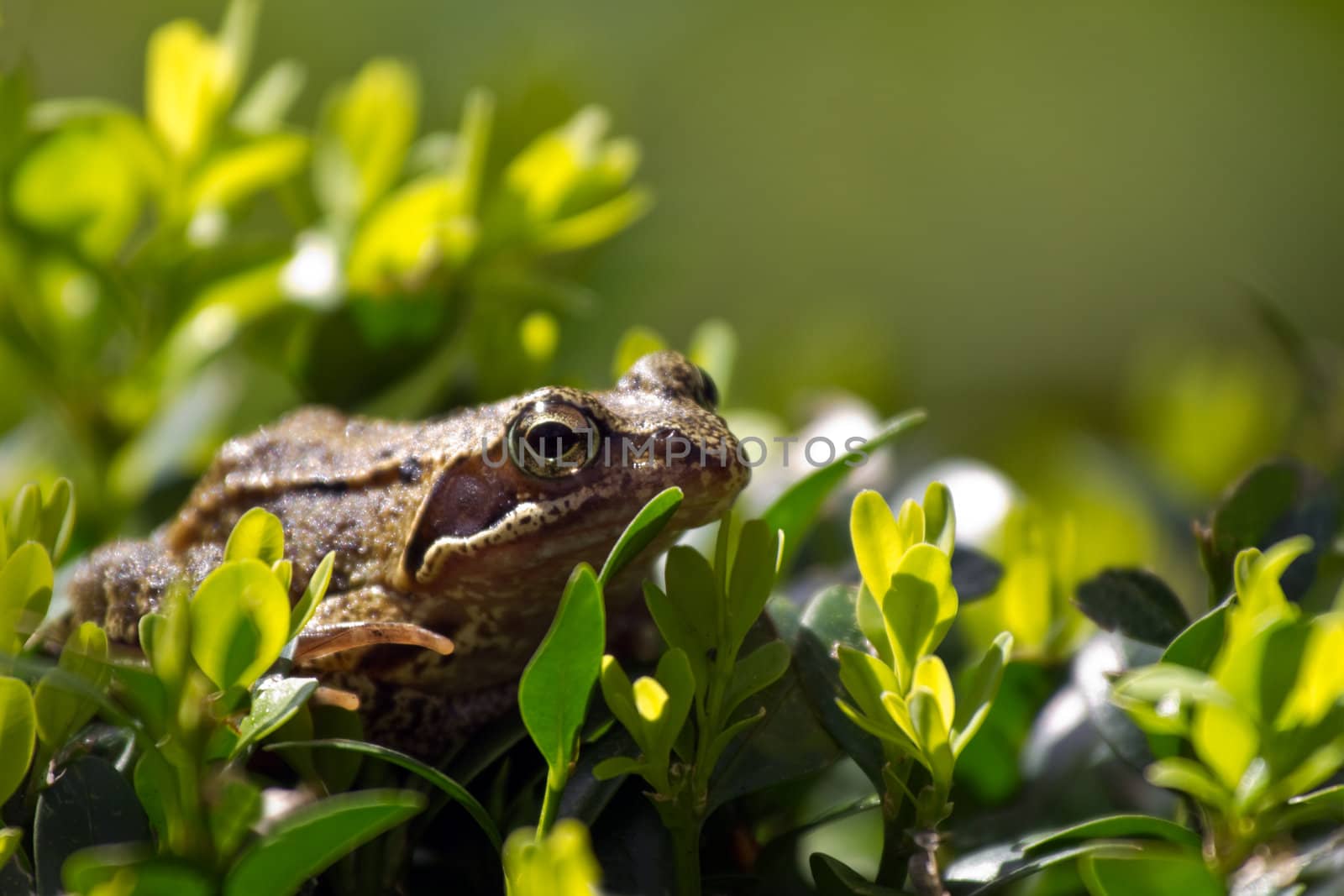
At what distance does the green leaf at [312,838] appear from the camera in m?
0.68

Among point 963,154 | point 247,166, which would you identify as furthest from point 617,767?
point 963,154

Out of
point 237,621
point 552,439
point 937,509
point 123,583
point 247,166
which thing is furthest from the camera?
point 247,166

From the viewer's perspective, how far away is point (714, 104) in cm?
545

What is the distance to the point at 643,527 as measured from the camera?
850 millimetres

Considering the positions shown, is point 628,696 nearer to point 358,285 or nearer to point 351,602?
point 351,602

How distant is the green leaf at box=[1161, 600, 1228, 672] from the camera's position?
822mm

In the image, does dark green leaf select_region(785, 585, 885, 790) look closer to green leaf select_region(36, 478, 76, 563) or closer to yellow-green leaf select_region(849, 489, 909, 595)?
yellow-green leaf select_region(849, 489, 909, 595)

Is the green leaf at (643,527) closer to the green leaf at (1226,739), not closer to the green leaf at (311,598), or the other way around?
the green leaf at (311,598)

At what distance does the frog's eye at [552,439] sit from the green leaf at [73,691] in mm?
432

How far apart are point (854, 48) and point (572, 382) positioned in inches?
182

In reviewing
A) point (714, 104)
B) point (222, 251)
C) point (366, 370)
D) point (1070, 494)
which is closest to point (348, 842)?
point (366, 370)

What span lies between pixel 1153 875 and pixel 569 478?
2.08 ft

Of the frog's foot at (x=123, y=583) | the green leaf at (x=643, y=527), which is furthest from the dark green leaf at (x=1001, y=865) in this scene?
the frog's foot at (x=123, y=583)

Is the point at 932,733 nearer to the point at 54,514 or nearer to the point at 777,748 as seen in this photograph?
the point at 777,748
